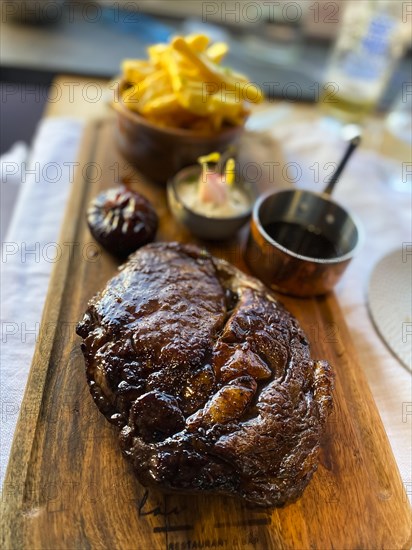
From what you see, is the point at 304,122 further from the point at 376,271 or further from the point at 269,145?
the point at 376,271

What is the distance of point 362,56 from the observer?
305 cm

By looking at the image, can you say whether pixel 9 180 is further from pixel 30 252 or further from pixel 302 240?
pixel 302 240

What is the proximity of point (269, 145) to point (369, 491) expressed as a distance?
79.9 inches

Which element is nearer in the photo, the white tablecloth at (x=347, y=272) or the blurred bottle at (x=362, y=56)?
the white tablecloth at (x=347, y=272)

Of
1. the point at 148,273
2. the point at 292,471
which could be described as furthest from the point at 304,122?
the point at 292,471

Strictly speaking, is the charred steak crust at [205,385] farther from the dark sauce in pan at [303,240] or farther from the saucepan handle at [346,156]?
the saucepan handle at [346,156]

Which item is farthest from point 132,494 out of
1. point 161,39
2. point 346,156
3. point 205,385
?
point 161,39

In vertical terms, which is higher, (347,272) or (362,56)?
(362,56)

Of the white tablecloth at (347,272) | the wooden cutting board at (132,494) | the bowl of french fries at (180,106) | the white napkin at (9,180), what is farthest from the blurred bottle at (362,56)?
the wooden cutting board at (132,494)

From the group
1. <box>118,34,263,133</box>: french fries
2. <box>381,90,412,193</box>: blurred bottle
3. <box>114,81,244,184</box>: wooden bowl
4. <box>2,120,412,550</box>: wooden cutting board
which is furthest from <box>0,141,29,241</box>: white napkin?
<box>381,90,412,193</box>: blurred bottle

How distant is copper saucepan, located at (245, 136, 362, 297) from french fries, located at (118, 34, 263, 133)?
48cm

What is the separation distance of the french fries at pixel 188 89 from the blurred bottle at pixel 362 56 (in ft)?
4.08

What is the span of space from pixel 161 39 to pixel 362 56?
1.54 metres

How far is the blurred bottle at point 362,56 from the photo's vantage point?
2.92 m
